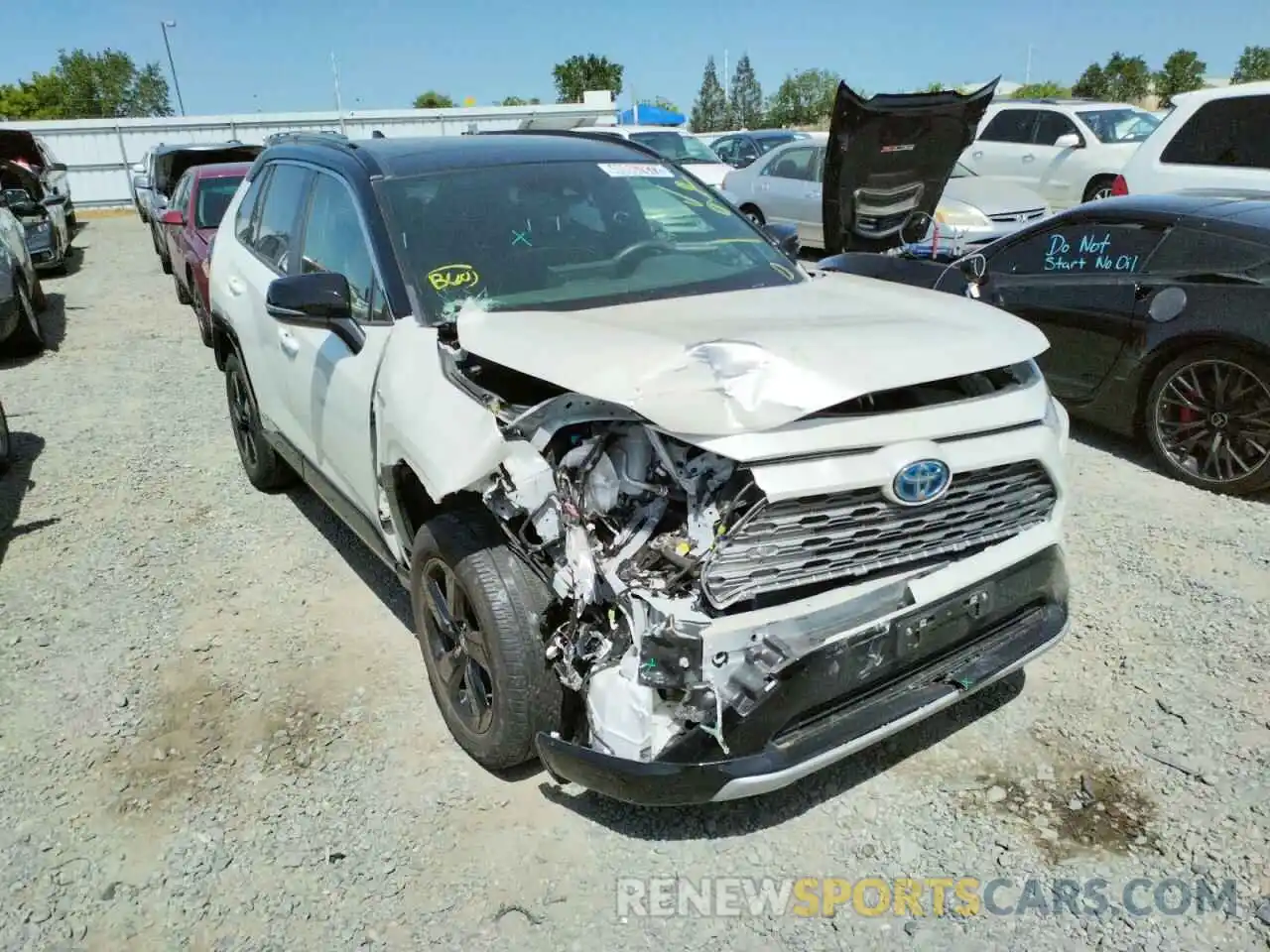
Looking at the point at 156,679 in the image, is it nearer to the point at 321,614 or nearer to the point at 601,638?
the point at 321,614

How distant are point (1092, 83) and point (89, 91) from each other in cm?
5968

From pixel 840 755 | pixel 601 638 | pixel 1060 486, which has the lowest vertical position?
pixel 840 755

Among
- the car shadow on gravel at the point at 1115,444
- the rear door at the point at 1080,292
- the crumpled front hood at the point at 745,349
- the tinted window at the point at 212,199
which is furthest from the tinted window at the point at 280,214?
the tinted window at the point at 212,199

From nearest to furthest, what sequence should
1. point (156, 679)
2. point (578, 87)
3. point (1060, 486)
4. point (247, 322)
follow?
point (1060, 486), point (156, 679), point (247, 322), point (578, 87)

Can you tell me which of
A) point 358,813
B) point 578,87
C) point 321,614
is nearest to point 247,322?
point 321,614

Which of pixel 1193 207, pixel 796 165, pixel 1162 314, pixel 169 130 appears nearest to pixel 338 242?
pixel 1162 314

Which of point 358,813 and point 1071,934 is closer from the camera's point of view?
point 1071,934

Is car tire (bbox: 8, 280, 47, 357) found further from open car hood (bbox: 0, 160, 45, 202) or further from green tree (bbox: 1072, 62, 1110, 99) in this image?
green tree (bbox: 1072, 62, 1110, 99)

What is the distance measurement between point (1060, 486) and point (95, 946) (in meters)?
2.93

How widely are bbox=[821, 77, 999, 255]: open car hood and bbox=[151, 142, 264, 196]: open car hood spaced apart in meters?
8.55

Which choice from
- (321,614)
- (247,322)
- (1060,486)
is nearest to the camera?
(1060,486)

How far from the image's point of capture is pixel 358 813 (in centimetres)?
284

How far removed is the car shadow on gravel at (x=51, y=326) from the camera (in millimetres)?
8773

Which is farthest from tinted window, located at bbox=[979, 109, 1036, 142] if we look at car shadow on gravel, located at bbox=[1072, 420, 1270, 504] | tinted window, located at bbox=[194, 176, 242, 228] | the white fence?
the white fence
